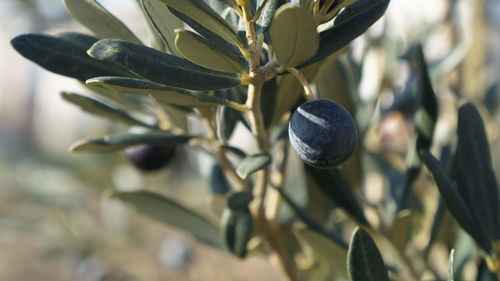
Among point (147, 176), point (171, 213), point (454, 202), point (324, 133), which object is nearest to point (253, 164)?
point (324, 133)

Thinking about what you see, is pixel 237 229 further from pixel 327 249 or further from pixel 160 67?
pixel 160 67

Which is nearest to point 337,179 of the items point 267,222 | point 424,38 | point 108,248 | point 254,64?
point 267,222

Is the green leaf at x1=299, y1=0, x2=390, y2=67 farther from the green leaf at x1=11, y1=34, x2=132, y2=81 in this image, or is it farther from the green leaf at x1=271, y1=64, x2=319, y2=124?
the green leaf at x1=11, y1=34, x2=132, y2=81

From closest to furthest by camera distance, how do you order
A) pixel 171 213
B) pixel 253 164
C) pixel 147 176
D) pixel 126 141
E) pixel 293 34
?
pixel 293 34 → pixel 253 164 → pixel 126 141 → pixel 171 213 → pixel 147 176

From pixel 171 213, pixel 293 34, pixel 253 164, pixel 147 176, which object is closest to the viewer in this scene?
pixel 293 34

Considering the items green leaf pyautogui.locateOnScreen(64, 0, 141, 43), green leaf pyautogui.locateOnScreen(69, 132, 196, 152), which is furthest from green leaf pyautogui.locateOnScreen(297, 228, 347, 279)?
green leaf pyautogui.locateOnScreen(64, 0, 141, 43)
